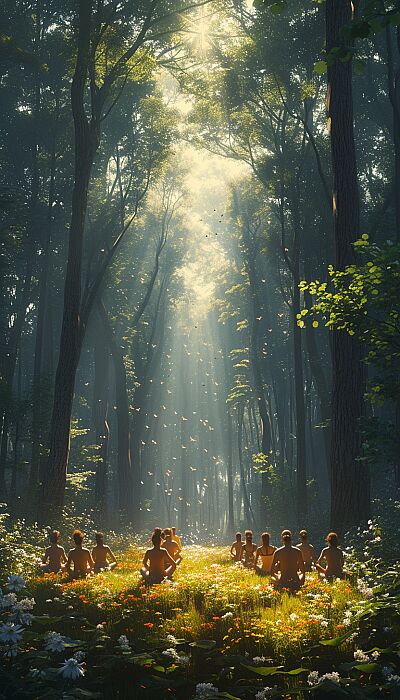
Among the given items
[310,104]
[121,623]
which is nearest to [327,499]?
[310,104]

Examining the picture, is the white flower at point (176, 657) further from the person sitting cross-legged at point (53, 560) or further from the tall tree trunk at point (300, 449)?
the tall tree trunk at point (300, 449)

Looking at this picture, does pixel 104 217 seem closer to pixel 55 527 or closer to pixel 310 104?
pixel 310 104

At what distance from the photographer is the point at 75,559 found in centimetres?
1264

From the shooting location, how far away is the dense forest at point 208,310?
6.18 m

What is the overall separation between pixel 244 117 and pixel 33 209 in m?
9.87

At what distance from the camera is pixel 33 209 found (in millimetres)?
30516

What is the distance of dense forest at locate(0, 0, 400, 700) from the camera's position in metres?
6.18

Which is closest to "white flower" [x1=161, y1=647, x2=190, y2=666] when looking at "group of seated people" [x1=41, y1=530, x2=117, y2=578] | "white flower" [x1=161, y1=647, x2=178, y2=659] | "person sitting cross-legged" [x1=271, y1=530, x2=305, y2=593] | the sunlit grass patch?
"white flower" [x1=161, y1=647, x2=178, y2=659]

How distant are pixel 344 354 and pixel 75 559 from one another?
251 inches

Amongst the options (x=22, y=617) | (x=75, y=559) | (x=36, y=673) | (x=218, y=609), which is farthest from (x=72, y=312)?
(x=36, y=673)

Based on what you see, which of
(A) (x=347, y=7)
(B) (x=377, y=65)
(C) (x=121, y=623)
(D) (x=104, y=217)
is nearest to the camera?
(C) (x=121, y=623)

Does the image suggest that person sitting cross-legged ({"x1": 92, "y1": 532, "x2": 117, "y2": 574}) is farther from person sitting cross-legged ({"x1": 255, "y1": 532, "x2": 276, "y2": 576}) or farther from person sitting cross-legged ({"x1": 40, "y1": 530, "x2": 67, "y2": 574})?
person sitting cross-legged ({"x1": 255, "y1": 532, "x2": 276, "y2": 576})

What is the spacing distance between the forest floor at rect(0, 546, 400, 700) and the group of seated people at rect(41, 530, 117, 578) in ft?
9.30

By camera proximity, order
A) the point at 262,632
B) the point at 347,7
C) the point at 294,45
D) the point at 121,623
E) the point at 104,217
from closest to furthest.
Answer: the point at 262,632 → the point at 121,623 → the point at 347,7 → the point at 294,45 → the point at 104,217
